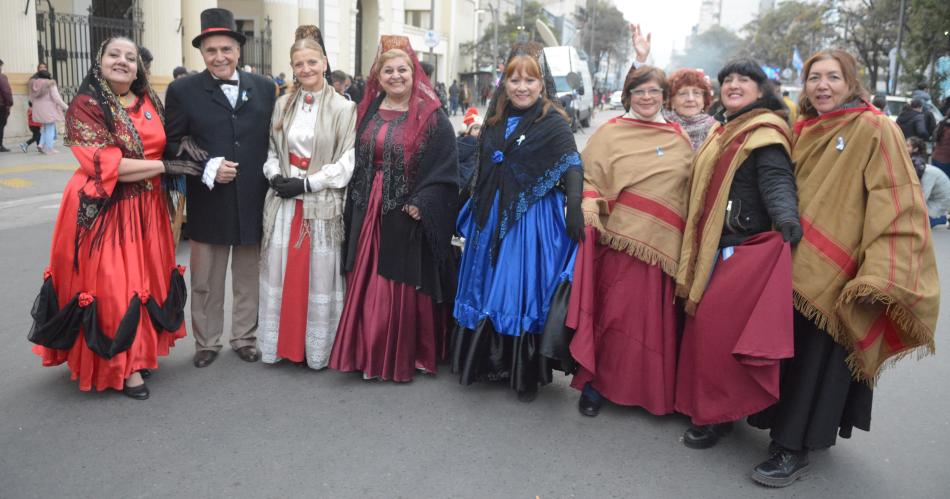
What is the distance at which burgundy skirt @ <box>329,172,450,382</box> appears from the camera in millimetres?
4457

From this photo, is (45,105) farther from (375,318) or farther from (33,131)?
(375,318)

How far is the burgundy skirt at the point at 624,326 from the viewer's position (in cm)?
397

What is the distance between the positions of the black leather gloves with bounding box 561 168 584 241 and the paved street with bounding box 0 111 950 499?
3.34 ft

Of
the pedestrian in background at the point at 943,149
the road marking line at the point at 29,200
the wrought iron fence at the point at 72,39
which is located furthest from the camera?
the wrought iron fence at the point at 72,39

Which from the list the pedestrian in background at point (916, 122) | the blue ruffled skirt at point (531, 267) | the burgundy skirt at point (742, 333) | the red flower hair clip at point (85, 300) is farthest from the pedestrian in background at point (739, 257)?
the pedestrian in background at point (916, 122)

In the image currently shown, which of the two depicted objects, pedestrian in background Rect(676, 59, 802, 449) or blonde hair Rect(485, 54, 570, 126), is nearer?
pedestrian in background Rect(676, 59, 802, 449)

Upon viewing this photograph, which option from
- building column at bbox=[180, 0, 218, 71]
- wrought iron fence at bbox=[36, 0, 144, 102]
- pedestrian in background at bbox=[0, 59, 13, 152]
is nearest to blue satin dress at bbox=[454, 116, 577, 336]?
pedestrian in background at bbox=[0, 59, 13, 152]

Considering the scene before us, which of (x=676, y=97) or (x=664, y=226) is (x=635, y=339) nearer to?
→ (x=664, y=226)

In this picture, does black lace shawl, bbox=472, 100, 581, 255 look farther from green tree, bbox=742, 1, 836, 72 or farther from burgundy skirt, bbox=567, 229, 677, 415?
green tree, bbox=742, 1, 836, 72

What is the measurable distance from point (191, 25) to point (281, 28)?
5.03 metres

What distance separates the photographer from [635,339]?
4.03m

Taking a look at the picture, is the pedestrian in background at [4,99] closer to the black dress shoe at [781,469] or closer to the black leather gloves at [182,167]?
the black leather gloves at [182,167]

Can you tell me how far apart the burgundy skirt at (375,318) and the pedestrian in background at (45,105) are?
11866 mm

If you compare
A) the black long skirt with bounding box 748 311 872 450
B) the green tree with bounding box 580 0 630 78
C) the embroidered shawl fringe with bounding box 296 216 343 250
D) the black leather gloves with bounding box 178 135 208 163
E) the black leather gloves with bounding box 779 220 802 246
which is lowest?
the black long skirt with bounding box 748 311 872 450
